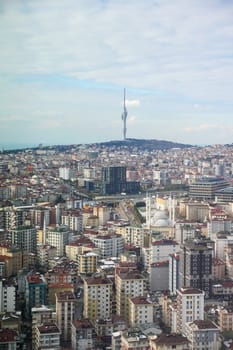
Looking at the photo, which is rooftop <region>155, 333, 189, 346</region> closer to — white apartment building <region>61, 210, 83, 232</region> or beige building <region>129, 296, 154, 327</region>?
beige building <region>129, 296, 154, 327</region>

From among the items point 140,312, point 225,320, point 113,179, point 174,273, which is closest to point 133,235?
point 174,273

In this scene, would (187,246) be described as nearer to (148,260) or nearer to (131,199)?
(148,260)

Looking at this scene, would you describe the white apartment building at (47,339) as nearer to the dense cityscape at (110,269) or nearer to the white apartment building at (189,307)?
the dense cityscape at (110,269)

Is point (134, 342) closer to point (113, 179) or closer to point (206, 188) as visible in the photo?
point (206, 188)

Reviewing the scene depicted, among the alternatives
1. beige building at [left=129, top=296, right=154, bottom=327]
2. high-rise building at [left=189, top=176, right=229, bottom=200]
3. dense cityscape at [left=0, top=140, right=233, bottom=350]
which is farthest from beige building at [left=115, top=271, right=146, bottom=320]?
high-rise building at [left=189, top=176, right=229, bottom=200]

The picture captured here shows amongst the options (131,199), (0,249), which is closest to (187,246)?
(0,249)

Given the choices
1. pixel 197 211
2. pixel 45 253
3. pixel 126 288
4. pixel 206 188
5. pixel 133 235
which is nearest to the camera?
pixel 126 288

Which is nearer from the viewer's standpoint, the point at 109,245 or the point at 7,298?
the point at 7,298
